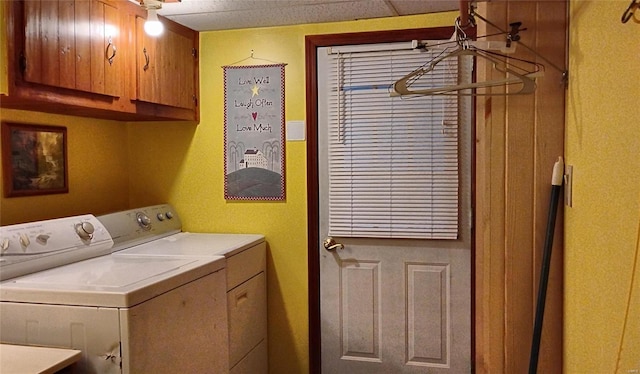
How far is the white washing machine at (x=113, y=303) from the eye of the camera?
173 cm

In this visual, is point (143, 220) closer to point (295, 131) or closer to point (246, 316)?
point (246, 316)

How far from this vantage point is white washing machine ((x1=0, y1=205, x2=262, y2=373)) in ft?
5.67

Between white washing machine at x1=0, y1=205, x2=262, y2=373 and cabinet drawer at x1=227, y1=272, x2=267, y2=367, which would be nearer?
white washing machine at x1=0, y1=205, x2=262, y2=373

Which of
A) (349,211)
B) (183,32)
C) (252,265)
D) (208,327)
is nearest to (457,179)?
(349,211)

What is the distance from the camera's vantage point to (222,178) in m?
3.11

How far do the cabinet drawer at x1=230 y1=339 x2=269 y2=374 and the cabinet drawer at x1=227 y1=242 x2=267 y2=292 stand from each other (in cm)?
42

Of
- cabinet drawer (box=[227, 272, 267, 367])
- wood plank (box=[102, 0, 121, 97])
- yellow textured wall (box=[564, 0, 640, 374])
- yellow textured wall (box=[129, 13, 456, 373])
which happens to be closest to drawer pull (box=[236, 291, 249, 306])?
cabinet drawer (box=[227, 272, 267, 367])

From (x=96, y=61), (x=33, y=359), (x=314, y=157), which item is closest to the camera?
(x=33, y=359)

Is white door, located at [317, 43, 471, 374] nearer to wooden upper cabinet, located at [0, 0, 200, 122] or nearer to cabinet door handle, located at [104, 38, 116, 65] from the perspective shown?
wooden upper cabinet, located at [0, 0, 200, 122]

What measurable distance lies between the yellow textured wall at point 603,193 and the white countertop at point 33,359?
1.49m

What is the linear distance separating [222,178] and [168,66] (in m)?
0.71

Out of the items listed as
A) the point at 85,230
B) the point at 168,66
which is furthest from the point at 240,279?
the point at 168,66

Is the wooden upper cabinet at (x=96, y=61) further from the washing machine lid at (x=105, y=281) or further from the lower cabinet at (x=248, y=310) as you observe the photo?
the lower cabinet at (x=248, y=310)

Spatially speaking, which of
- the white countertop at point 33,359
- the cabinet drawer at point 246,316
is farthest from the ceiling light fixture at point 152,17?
the white countertop at point 33,359
